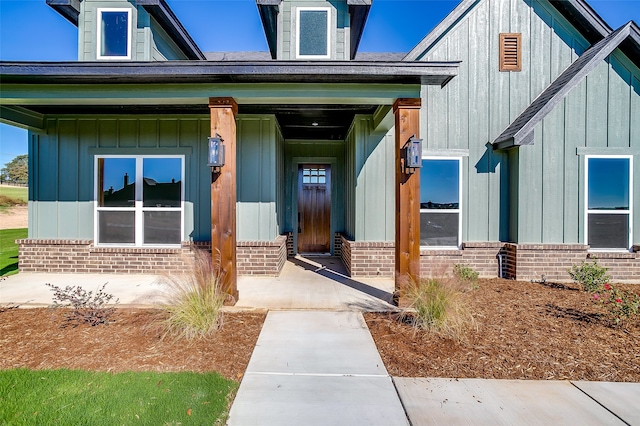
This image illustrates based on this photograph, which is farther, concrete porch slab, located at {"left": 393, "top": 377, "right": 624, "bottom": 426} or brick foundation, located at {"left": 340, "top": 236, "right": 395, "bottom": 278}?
brick foundation, located at {"left": 340, "top": 236, "right": 395, "bottom": 278}

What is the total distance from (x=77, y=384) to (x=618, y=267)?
9135mm

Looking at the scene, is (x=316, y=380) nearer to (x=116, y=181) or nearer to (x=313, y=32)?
(x=116, y=181)

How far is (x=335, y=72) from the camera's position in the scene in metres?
4.73

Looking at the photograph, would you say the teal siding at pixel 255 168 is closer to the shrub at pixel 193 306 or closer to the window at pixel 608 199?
the shrub at pixel 193 306

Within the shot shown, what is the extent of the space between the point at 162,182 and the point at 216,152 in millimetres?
3212

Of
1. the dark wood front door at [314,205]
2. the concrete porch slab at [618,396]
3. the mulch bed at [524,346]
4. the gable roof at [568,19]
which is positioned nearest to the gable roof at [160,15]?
the dark wood front door at [314,205]

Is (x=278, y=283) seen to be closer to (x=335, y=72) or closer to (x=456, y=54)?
(x=335, y=72)

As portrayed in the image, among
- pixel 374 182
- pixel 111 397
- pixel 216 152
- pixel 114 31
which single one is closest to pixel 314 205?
pixel 374 182

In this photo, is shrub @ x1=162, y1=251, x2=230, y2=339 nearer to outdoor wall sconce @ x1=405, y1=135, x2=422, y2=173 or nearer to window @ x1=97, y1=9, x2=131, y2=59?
outdoor wall sconce @ x1=405, y1=135, x2=422, y2=173

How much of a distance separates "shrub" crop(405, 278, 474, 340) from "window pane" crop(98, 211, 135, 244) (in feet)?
20.8

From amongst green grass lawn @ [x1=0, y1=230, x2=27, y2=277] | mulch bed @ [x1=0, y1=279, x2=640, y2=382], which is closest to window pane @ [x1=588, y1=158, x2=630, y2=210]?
mulch bed @ [x1=0, y1=279, x2=640, y2=382]

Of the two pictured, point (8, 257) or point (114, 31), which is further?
point (8, 257)

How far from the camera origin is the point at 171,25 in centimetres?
751

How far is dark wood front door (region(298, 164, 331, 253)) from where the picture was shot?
997 centimetres
